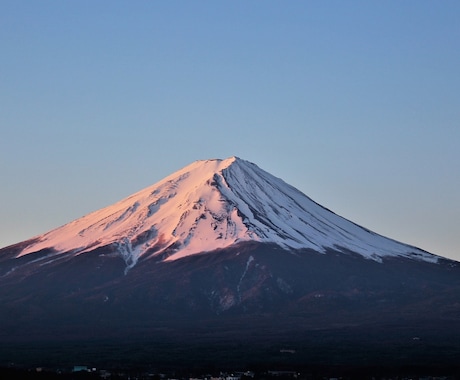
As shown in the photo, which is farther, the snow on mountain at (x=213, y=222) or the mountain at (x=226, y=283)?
the snow on mountain at (x=213, y=222)

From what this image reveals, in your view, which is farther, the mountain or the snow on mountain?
the snow on mountain

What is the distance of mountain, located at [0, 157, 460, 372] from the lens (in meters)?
110

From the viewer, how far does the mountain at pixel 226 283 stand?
110188 mm

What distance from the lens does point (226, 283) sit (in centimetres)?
14162

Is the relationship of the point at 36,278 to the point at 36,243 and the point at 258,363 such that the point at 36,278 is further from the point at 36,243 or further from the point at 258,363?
the point at 258,363

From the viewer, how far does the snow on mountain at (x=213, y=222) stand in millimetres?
154125

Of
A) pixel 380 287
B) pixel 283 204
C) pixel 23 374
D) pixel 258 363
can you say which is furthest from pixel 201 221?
pixel 23 374

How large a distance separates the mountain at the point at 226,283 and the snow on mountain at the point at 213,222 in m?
0.27

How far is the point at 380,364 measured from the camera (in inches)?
3676

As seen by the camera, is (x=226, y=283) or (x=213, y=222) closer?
(x=226, y=283)

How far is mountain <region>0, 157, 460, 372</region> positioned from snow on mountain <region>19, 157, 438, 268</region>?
275mm

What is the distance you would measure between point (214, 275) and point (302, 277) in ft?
32.5

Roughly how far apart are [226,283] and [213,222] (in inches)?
657

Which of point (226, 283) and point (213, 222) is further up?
point (213, 222)
